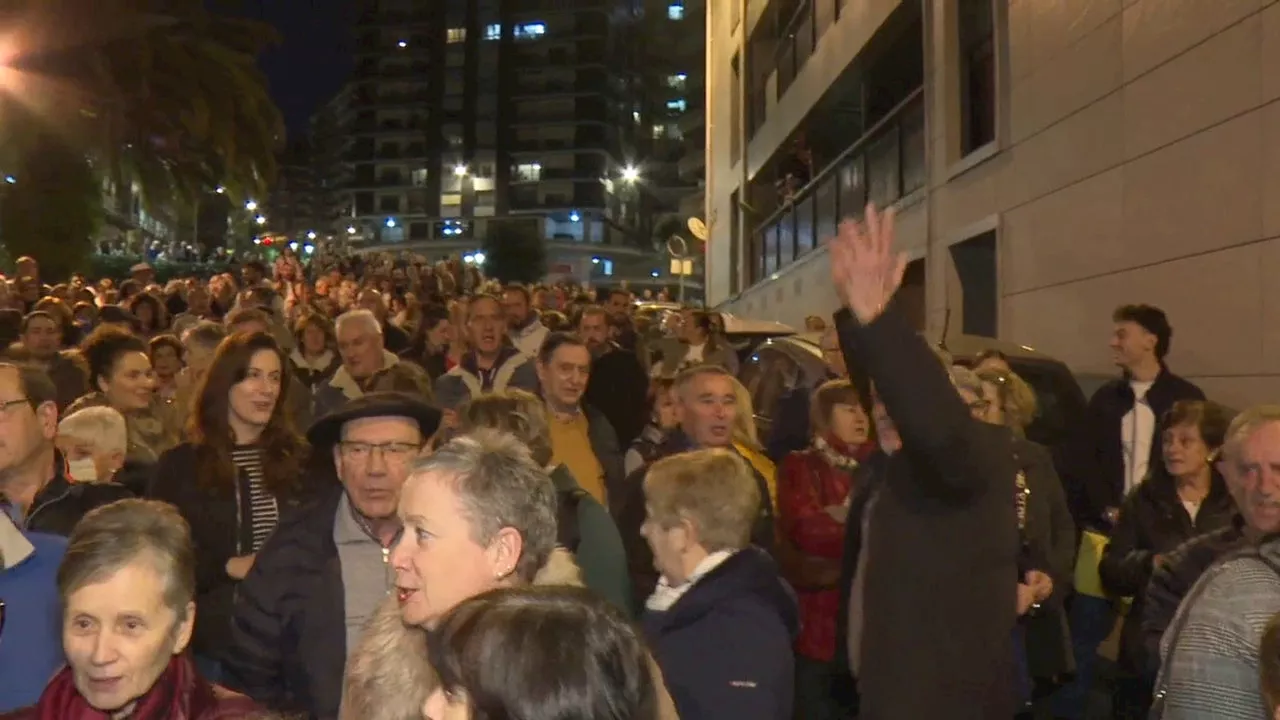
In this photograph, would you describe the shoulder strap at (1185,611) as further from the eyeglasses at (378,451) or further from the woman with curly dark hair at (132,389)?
the woman with curly dark hair at (132,389)

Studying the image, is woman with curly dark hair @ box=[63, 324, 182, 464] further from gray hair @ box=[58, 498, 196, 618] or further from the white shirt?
the white shirt

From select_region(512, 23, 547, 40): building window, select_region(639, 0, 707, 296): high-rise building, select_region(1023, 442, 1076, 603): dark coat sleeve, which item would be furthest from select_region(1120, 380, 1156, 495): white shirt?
select_region(512, 23, 547, 40): building window

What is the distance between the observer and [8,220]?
14977 millimetres

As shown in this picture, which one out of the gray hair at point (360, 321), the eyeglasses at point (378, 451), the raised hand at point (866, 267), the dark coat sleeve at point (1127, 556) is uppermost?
the gray hair at point (360, 321)

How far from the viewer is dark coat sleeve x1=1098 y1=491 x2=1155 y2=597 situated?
518 centimetres

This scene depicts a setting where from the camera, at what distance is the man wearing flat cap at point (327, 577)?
3.22 m

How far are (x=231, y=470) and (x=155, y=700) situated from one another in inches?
70.3

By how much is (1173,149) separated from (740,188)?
25.0m

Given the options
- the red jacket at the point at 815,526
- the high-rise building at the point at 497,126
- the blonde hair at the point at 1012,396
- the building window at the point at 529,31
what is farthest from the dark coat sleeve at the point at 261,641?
the building window at the point at 529,31

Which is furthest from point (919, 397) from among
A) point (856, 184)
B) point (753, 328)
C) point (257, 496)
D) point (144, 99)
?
point (856, 184)

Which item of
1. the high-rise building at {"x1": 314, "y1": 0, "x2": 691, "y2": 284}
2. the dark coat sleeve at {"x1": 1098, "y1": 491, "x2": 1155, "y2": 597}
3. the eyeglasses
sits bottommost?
the dark coat sleeve at {"x1": 1098, "y1": 491, "x2": 1155, "y2": 597}

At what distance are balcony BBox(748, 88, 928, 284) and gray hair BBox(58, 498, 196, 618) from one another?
8659 millimetres

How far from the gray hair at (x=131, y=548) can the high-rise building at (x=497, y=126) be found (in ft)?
336

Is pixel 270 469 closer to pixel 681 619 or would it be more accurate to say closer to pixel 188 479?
pixel 188 479
